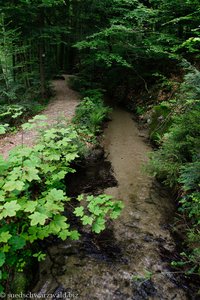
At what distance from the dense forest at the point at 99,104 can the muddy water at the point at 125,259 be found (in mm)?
353

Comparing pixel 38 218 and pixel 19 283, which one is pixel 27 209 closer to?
pixel 38 218

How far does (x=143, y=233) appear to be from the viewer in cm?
526

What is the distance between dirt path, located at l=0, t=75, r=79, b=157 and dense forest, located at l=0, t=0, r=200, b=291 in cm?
55

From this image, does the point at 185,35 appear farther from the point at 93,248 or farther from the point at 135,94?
the point at 93,248

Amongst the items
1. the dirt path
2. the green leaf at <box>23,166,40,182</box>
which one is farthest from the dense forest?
the dirt path

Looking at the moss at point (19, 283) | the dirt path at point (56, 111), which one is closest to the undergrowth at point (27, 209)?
the moss at point (19, 283)

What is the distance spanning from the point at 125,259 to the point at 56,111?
8.59m

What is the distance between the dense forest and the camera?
3311 millimetres

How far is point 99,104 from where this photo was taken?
12.0 metres

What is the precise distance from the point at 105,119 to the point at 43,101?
13.1 feet

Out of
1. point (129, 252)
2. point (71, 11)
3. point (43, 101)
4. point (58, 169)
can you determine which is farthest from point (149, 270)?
point (71, 11)

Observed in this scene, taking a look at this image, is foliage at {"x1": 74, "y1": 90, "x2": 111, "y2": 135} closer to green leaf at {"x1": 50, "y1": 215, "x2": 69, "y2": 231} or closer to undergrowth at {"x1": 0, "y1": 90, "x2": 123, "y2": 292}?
undergrowth at {"x1": 0, "y1": 90, "x2": 123, "y2": 292}

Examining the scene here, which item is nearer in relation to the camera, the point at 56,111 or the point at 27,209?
the point at 27,209

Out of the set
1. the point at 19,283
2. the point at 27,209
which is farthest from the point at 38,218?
the point at 19,283
